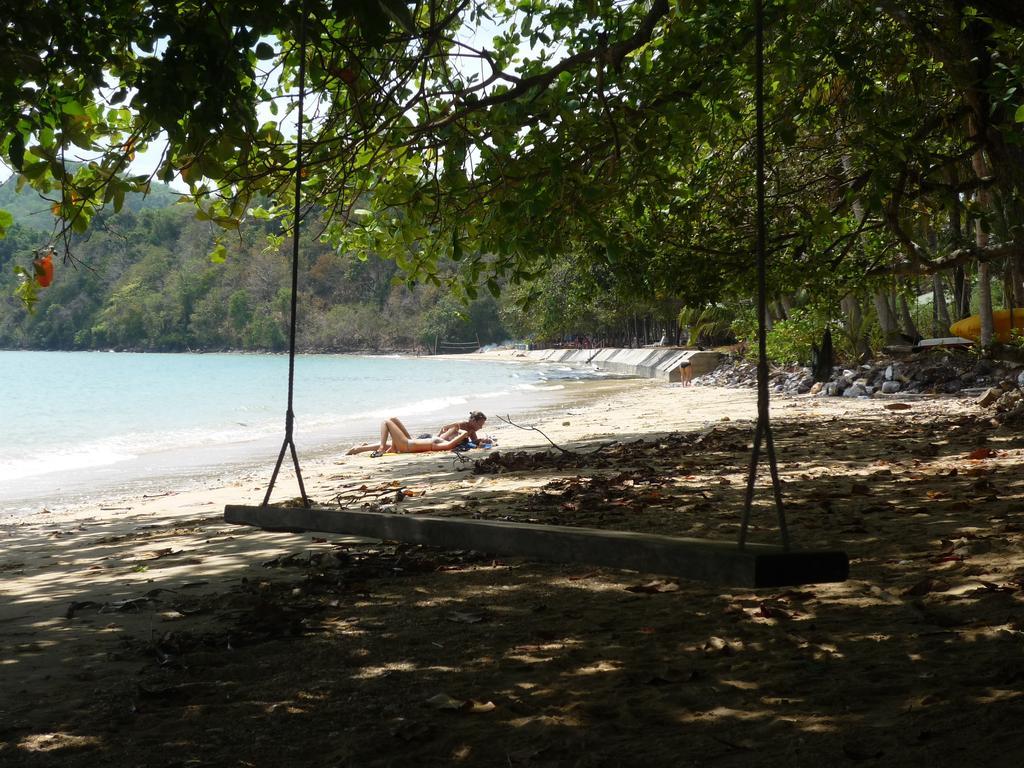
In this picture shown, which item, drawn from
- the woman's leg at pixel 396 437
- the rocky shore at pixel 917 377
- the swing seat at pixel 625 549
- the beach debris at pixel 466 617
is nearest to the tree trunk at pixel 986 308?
the rocky shore at pixel 917 377

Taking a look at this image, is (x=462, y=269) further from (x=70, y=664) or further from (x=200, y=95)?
(x=70, y=664)

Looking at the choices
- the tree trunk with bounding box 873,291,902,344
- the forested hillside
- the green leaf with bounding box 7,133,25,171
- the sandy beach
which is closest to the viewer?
the sandy beach

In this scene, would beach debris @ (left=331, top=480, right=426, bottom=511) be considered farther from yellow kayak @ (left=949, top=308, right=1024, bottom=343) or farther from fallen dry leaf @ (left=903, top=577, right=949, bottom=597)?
yellow kayak @ (left=949, top=308, right=1024, bottom=343)

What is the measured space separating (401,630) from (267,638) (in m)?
0.47

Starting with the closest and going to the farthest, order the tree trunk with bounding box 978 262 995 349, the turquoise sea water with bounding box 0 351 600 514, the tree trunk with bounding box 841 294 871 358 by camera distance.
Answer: the turquoise sea water with bounding box 0 351 600 514 < the tree trunk with bounding box 978 262 995 349 < the tree trunk with bounding box 841 294 871 358

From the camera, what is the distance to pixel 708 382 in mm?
26891

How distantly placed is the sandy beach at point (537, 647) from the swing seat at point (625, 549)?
37 cm

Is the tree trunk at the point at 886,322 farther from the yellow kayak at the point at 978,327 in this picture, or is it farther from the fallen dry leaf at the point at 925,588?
the fallen dry leaf at the point at 925,588

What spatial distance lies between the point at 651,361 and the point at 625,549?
114 ft

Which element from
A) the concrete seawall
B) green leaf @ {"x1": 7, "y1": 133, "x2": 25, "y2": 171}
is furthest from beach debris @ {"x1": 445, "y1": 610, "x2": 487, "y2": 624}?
the concrete seawall

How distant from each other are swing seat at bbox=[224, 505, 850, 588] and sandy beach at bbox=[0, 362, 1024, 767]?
37 cm

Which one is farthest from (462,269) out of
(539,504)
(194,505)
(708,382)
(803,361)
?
(708,382)

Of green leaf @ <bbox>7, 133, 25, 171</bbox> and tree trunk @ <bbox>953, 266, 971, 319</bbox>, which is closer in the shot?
green leaf @ <bbox>7, 133, 25, 171</bbox>

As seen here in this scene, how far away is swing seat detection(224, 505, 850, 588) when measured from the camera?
7.98 ft
